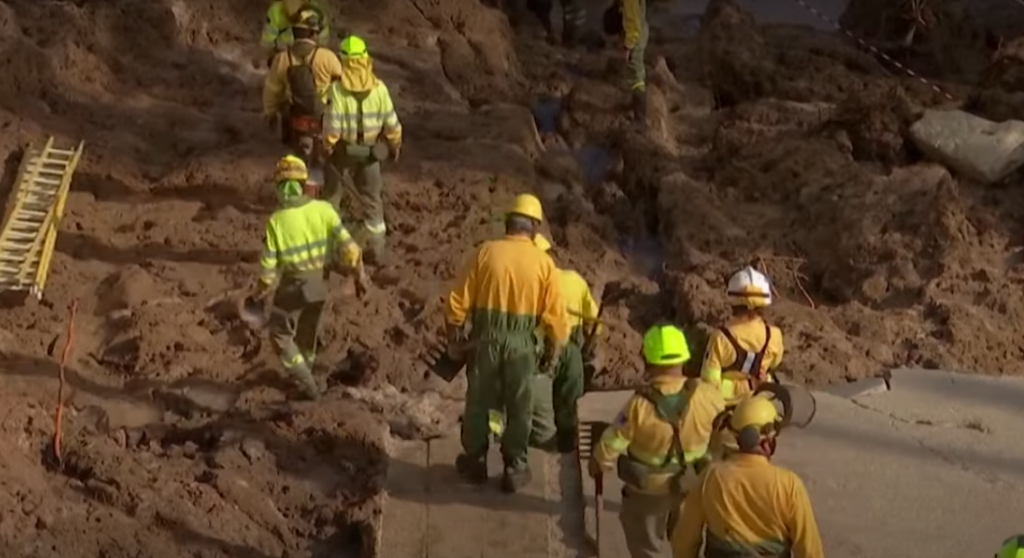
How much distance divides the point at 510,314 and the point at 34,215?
222 inches

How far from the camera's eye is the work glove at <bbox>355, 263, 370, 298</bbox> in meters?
11.5

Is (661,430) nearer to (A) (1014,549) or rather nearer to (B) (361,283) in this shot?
(A) (1014,549)

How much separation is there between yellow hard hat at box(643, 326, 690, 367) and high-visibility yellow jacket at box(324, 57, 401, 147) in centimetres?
453

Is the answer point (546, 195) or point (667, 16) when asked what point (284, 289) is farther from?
point (667, 16)

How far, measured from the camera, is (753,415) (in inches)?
303

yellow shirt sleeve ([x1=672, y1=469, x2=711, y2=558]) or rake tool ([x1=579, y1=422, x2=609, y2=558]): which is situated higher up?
yellow shirt sleeve ([x1=672, y1=469, x2=711, y2=558])

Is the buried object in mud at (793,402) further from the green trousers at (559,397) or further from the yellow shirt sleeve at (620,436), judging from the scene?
the green trousers at (559,397)

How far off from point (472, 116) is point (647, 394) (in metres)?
8.11

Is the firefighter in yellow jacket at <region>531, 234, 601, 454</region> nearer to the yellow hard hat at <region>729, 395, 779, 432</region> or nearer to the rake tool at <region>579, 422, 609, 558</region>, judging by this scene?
the rake tool at <region>579, 422, 609, 558</region>

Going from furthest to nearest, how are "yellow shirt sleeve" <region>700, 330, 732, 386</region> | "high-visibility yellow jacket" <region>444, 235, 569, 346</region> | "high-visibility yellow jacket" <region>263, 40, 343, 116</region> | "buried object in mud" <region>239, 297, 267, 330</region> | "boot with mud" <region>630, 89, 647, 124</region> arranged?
"boot with mud" <region>630, 89, 647, 124</region>, "high-visibility yellow jacket" <region>263, 40, 343, 116</region>, "buried object in mud" <region>239, 297, 267, 330</region>, "high-visibility yellow jacket" <region>444, 235, 569, 346</region>, "yellow shirt sleeve" <region>700, 330, 732, 386</region>

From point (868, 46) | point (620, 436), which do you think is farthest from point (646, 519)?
point (868, 46)

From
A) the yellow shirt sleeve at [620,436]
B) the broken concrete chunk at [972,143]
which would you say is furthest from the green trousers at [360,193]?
the broken concrete chunk at [972,143]

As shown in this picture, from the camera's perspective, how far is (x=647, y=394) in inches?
340

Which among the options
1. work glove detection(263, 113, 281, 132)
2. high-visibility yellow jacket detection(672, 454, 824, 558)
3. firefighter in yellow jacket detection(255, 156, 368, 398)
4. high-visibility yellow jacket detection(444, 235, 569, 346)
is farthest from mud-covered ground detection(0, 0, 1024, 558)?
high-visibility yellow jacket detection(672, 454, 824, 558)
